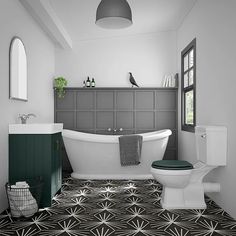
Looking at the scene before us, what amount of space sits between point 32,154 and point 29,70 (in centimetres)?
154

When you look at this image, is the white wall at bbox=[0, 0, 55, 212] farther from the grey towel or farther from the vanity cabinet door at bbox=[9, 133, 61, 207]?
the grey towel

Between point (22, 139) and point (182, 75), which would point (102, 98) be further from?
point (22, 139)

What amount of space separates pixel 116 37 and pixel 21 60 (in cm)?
253

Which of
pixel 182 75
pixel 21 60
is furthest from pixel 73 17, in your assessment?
pixel 182 75

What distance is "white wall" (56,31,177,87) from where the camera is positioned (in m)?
5.84

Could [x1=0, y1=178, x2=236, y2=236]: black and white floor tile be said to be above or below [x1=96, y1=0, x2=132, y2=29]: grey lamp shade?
below

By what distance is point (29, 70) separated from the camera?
426 cm

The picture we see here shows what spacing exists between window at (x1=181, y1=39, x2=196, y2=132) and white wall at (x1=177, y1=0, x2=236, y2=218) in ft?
1.25

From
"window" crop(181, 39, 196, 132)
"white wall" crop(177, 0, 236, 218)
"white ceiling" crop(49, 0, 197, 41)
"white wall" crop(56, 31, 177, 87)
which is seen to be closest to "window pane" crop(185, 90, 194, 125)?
"window" crop(181, 39, 196, 132)

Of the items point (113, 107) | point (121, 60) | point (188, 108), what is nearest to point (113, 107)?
point (113, 107)

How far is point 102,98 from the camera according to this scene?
570cm

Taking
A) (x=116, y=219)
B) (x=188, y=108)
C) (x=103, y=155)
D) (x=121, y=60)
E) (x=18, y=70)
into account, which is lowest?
(x=116, y=219)

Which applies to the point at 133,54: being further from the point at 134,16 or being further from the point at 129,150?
the point at 129,150

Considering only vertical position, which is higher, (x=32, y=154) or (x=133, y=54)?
(x=133, y=54)
